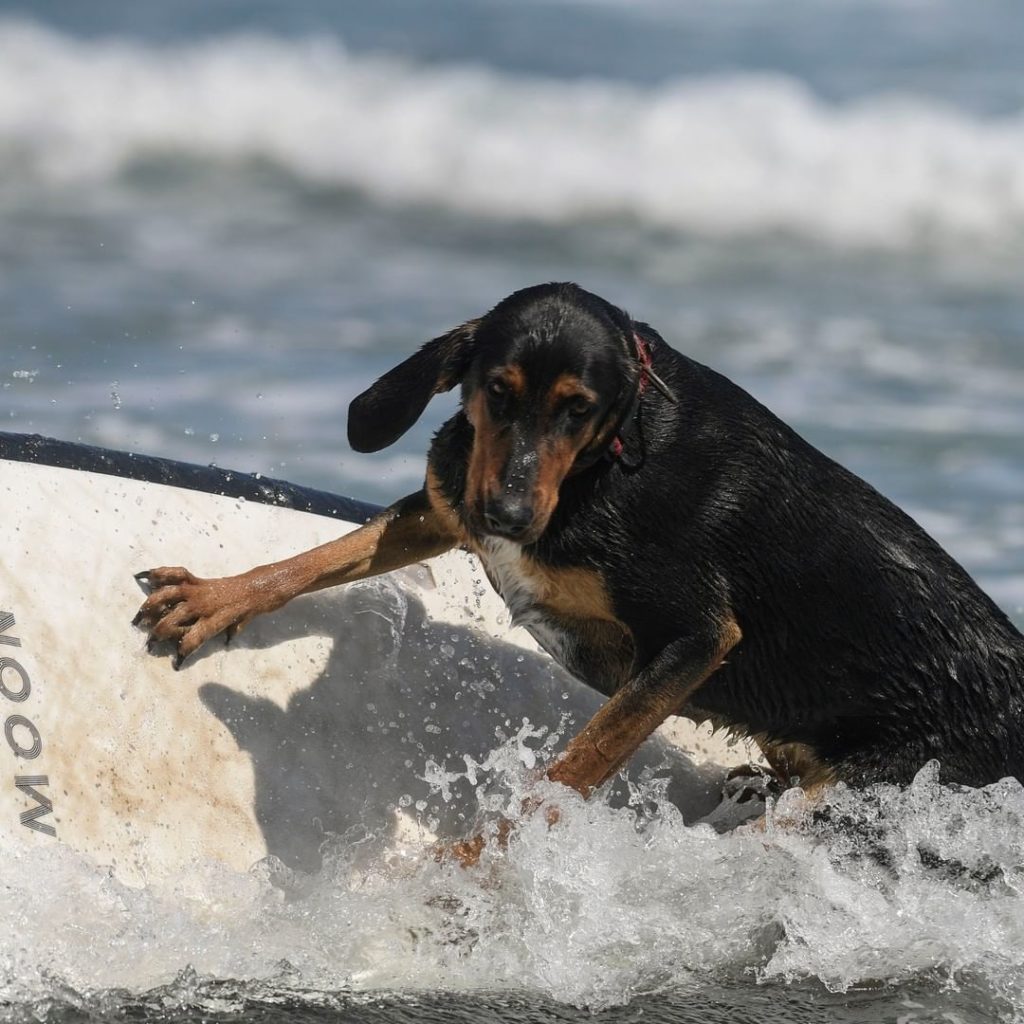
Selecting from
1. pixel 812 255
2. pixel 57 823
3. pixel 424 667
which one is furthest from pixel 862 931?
pixel 812 255

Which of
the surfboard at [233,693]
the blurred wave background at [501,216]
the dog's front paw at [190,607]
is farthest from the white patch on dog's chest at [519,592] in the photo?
the blurred wave background at [501,216]

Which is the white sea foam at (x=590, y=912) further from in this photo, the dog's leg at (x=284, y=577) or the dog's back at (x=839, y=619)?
the dog's leg at (x=284, y=577)

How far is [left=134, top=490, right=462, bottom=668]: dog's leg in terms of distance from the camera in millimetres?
4219

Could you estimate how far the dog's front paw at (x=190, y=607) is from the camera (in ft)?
13.8

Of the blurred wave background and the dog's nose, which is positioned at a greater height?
the blurred wave background

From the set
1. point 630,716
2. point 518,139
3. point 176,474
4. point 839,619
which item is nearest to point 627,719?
point 630,716

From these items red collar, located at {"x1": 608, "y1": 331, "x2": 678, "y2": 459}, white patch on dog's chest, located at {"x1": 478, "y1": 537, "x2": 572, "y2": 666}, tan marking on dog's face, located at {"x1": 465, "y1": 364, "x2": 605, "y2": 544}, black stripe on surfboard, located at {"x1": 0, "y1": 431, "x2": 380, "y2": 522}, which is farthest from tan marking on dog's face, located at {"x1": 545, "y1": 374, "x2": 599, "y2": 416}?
black stripe on surfboard, located at {"x1": 0, "y1": 431, "x2": 380, "y2": 522}

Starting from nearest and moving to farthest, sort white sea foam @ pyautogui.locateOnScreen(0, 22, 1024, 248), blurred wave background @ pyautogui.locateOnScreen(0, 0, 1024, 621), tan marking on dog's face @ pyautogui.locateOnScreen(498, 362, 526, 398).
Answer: tan marking on dog's face @ pyautogui.locateOnScreen(498, 362, 526, 398), blurred wave background @ pyautogui.locateOnScreen(0, 0, 1024, 621), white sea foam @ pyautogui.locateOnScreen(0, 22, 1024, 248)

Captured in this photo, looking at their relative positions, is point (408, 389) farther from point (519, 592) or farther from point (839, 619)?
point (839, 619)

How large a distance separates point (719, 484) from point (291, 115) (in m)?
12.1

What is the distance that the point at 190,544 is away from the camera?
452cm

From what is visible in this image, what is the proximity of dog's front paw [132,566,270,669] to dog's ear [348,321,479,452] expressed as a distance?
54cm

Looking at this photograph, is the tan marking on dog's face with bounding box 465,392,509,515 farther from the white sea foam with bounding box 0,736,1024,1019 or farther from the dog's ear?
the white sea foam with bounding box 0,736,1024,1019

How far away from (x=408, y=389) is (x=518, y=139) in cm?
1184
